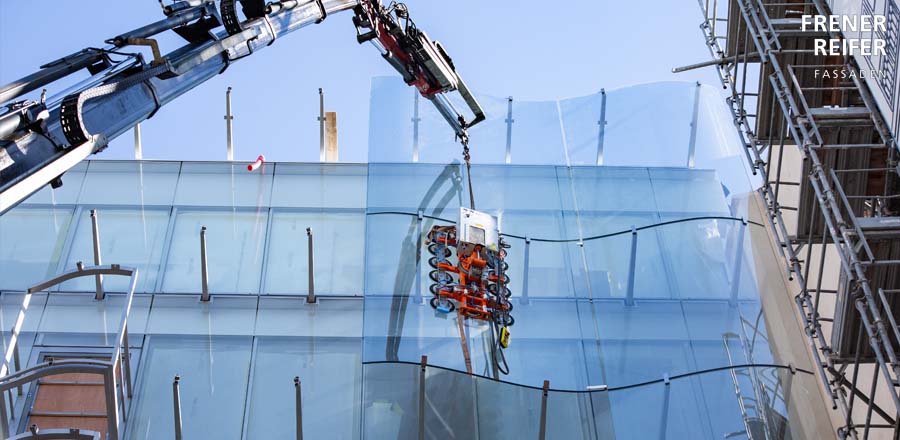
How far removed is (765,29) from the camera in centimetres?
935

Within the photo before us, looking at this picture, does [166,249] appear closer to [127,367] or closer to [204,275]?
[204,275]

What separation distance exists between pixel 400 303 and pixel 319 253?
233 centimetres

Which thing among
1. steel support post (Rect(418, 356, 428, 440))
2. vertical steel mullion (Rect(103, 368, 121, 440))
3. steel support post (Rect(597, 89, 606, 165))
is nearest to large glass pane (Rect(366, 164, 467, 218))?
steel support post (Rect(597, 89, 606, 165))

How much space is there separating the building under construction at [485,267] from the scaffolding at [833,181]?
0.03 metres

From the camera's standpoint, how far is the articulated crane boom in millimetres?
5270

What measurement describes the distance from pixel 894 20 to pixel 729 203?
119 inches

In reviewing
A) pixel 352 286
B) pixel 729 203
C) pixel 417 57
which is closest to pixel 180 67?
pixel 417 57

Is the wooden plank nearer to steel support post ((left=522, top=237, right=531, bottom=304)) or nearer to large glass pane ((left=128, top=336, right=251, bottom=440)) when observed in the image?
large glass pane ((left=128, top=336, right=251, bottom=440))

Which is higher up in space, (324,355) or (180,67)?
(180,67)

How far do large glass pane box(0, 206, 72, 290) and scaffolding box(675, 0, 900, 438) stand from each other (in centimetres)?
611

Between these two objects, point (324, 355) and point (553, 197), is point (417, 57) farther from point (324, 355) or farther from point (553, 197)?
point (324, 355)

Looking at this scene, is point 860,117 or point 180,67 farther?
point 860,117

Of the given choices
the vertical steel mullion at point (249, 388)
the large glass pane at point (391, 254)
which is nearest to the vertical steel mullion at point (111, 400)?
the vertical steel mullion at point (249, 388)

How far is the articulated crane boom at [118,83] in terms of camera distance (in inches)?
207
